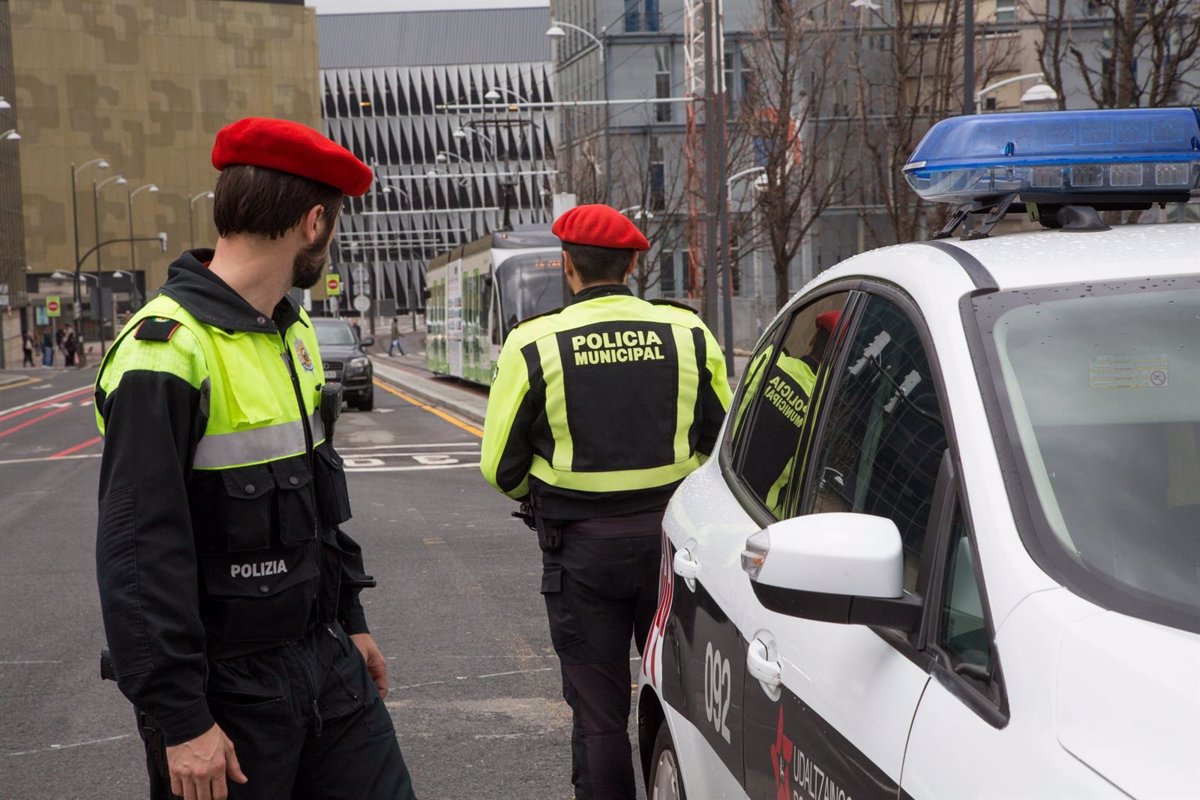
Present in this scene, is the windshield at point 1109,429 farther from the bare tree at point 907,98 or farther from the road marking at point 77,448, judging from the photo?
Answer: the road marking at point 77,448

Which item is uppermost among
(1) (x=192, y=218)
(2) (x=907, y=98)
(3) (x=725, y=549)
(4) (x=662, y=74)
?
(4) (x=662, y=74)

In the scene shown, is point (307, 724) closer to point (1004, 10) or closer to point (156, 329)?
point (156, 329)

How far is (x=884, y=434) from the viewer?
8.96 feet

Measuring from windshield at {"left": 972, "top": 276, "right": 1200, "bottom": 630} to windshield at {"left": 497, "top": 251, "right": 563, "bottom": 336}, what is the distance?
27057mm

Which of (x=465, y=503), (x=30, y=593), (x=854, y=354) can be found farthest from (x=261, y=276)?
(x=465, y=503)

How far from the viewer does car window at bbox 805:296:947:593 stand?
8.21ft

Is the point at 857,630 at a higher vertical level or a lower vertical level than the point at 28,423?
higher

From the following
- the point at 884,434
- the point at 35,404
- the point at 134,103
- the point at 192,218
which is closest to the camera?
the point at 884,434

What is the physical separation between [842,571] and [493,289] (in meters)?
28.9

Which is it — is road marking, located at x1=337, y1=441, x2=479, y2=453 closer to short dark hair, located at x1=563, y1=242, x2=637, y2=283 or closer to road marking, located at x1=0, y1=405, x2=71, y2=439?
road marking, located at x1=0, y1=405, x2=71, y2=439

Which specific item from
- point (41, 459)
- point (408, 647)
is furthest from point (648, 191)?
point (408, 647)

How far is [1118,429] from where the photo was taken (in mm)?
2391

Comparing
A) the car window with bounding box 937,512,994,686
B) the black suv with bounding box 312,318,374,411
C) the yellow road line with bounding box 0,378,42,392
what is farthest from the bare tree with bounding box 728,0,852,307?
the car window with bounding box 937,512,994,686

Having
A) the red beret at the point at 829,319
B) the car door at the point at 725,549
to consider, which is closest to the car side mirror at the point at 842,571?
the car door at the point at 725,549
